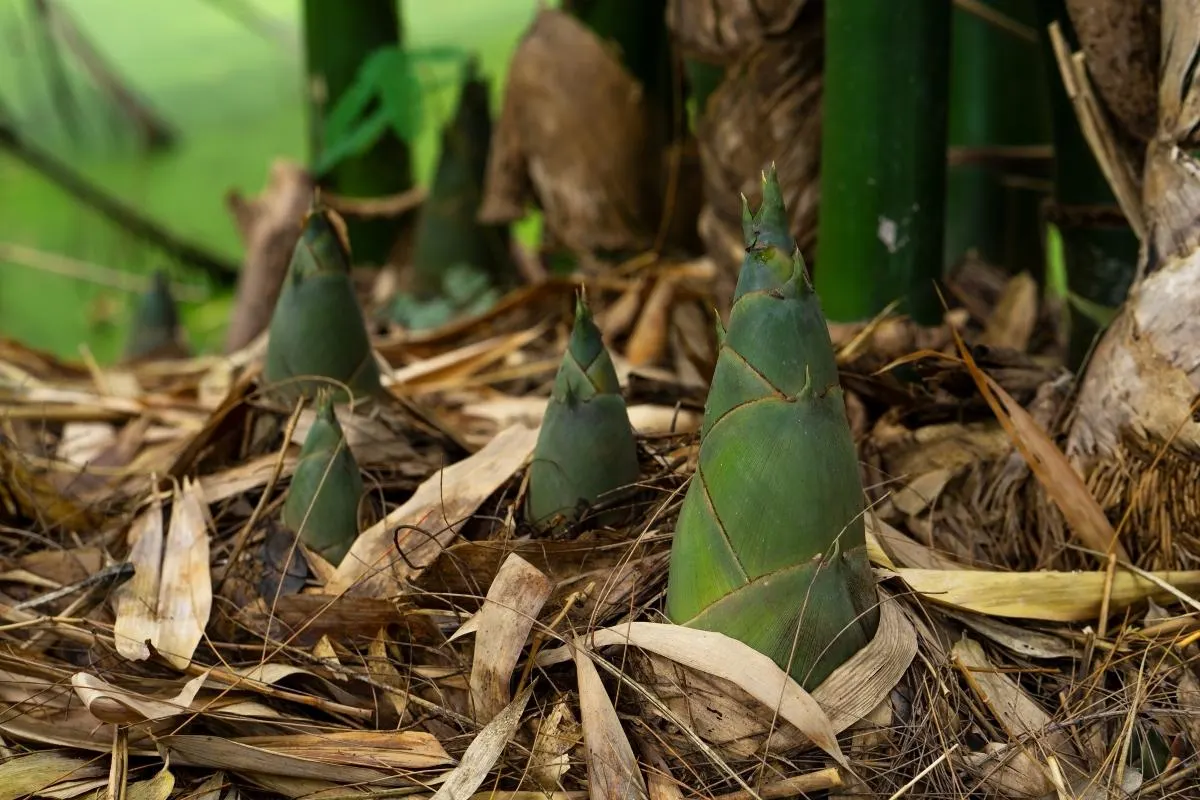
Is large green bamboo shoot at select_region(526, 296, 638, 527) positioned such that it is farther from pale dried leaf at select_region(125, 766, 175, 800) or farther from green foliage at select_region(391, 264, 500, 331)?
green foliage at select_region(391, 264, 500, 331)

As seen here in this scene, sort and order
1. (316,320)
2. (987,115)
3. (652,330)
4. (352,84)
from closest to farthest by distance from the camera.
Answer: (316,320) < (652,330) < (987,115) < (352,84)

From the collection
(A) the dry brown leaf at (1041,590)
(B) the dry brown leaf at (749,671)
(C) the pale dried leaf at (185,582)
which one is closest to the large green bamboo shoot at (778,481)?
(B) the dry brown leaf at (749,671)

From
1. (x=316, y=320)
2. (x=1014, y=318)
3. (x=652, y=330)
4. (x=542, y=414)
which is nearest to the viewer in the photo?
(x=316, y=320)

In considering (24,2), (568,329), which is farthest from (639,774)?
(24,2)

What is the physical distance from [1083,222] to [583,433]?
52 cm

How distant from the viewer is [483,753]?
614 mm

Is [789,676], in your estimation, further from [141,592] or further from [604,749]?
[141,592]

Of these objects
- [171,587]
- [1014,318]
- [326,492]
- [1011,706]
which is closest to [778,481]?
[1011,706]

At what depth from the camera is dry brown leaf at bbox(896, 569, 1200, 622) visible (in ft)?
2.24

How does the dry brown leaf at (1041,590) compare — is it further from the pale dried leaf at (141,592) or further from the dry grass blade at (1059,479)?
the pale dried leaf at (141,592)

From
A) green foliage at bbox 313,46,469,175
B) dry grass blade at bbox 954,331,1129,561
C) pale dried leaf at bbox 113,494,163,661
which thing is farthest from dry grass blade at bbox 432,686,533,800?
green foliage at bbox 313,46,469,175

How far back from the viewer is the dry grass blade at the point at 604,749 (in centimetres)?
58

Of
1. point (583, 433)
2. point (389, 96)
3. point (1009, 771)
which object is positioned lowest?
point (1009, 771)

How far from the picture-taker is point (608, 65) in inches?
54.8
